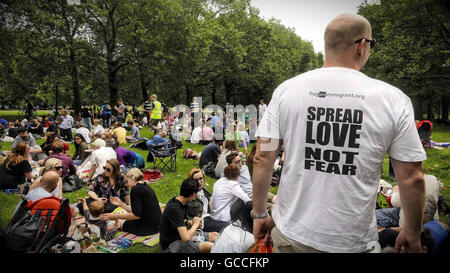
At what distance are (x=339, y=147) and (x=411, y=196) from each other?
19.0 inches

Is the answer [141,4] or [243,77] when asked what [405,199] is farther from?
[243,77]

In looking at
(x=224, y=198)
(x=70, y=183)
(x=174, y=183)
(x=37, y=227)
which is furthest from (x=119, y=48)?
(x=37, y=227)

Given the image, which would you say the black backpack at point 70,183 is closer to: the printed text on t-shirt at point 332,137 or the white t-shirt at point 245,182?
the white t-shirt at point 245,182

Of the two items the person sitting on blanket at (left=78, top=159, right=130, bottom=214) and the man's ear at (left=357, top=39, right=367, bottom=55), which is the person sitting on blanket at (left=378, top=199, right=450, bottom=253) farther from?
the person sitting on blanket at (left=78, top=159, right=130, bottom=214)

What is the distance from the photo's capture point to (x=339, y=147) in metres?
1.46

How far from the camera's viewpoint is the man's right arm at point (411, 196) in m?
1.45

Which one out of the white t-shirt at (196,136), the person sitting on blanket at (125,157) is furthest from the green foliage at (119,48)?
the white t-shirt at (196,136)

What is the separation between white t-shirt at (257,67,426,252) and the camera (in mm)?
1412

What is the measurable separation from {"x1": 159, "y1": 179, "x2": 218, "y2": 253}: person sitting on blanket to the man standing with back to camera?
2294mm

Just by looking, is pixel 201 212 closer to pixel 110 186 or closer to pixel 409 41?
pixel 110 186

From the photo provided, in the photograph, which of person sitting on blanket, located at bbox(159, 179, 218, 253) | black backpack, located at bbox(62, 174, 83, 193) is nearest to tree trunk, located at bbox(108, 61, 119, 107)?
black backpack, located at bbox(62, 174, 83, 193)
